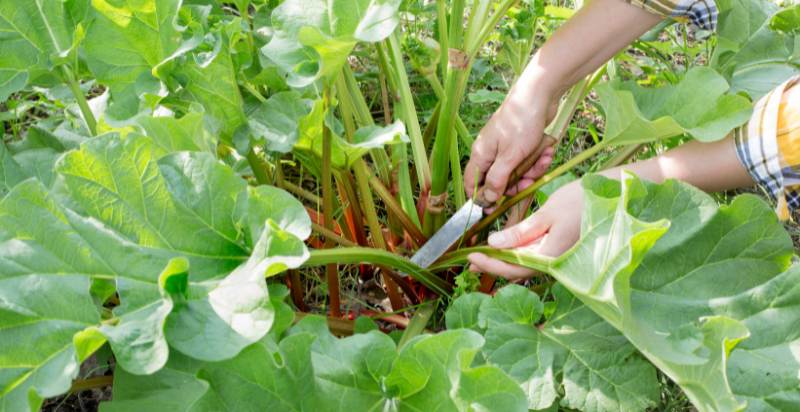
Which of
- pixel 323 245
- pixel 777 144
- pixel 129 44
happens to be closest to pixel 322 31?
pixel 129 44

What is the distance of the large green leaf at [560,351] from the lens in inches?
39.0

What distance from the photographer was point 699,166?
1.18 metres

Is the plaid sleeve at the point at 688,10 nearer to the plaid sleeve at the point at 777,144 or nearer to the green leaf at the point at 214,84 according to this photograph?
the plaid sleeve at the point at 777,144

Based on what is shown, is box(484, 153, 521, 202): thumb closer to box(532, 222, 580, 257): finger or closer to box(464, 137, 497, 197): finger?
box(464, 137, 497, 197): finger

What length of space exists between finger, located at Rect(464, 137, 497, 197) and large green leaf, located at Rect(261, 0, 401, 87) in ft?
1.24

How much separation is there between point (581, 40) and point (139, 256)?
0.78 m

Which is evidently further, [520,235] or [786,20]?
[786,20]

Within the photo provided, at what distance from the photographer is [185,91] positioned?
115 centimetres

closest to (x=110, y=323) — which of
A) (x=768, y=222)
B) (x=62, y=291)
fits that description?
(x=62, y=291)

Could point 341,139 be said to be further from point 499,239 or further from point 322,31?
point 499,239

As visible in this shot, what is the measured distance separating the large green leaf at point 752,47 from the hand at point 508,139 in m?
0.32

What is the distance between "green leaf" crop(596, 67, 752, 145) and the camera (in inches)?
43.2

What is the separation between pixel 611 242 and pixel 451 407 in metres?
0.25

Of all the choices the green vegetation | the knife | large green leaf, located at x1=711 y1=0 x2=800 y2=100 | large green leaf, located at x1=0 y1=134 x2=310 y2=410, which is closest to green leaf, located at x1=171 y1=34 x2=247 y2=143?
the green vegetation
